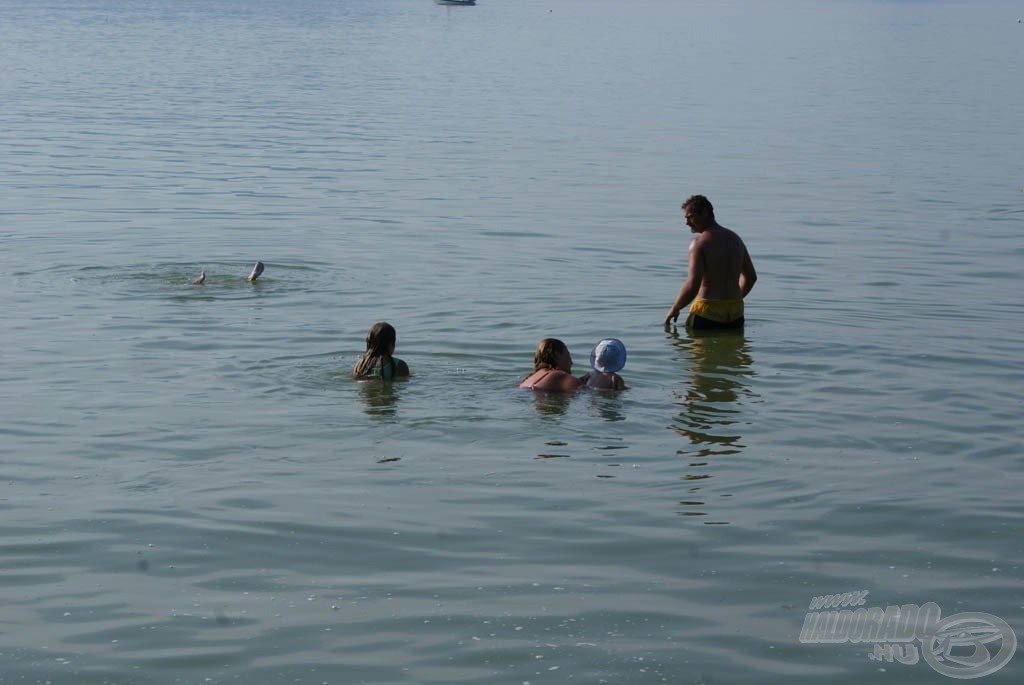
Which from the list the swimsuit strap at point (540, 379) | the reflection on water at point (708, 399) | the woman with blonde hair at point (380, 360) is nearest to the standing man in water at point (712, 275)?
the reflection on water at point (708, 399)

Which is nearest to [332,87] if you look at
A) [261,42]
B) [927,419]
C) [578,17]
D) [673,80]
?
[673,80]

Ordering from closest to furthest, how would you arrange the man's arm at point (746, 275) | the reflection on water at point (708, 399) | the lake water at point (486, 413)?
the lake water at point (486, 413), the reflection on water at point (708, 399), the man's arm at point (746, 275)

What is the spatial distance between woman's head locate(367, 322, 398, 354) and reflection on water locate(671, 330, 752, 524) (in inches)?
96.8

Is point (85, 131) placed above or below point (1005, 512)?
above

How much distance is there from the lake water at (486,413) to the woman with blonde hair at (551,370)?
0.63 feet

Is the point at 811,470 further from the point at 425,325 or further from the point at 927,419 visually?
the point at 425,325

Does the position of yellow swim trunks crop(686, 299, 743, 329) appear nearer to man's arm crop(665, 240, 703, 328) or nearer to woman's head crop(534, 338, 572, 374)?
man's arm crop(665, 240, 703, 328)

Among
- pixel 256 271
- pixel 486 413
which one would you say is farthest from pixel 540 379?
pixel 256 271

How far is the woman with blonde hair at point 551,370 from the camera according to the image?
11.5m

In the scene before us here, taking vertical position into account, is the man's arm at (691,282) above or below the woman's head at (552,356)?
above

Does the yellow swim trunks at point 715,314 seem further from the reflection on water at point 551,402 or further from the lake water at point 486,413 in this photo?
the reflection on water at point 551,402

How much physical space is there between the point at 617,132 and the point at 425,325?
69.0 ft

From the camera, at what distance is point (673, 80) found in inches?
2051

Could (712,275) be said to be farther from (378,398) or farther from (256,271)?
(256,271)
